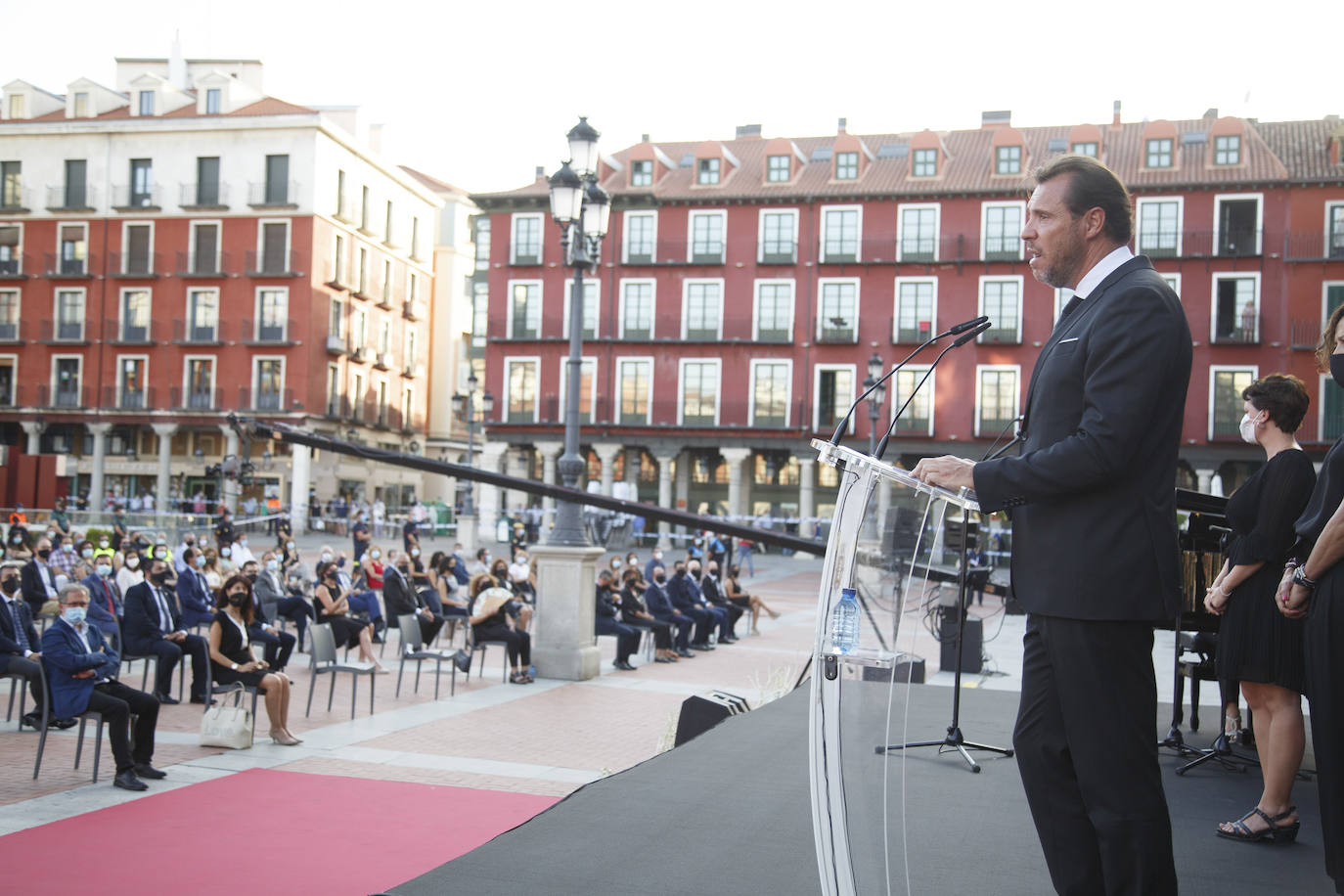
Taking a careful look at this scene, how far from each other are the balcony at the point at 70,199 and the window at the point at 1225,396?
1782 inches

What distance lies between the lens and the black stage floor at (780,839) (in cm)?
391

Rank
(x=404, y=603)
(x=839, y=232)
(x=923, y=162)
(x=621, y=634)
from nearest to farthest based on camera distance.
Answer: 1. (x=404, y=603)
2. (x=621, y=634)
3. (x=923, y=162)
4. (x=839, y=232)

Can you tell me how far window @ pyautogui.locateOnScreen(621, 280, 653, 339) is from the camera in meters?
46.2

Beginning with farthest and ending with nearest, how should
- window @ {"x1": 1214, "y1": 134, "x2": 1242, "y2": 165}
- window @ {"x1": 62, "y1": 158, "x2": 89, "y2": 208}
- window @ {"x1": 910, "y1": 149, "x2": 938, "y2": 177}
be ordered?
window @ {"x1": 62, "y1": 158, "x2": 89, "y2": 208}, window @ {"x1": 910, "y1": 149, "x2": 938, "y2": 177}, window @ {"x1": 1214, "y1": 134, "x2": 1242, "y2": 165}

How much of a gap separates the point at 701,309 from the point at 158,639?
118ft

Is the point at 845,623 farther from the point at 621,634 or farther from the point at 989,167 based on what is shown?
the point at 989,167

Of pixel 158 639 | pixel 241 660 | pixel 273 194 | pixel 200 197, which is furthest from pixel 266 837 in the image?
pixel 200 197

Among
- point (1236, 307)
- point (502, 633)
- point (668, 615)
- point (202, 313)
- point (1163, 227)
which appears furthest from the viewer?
point (202, 313)

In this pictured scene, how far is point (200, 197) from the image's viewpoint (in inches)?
1988

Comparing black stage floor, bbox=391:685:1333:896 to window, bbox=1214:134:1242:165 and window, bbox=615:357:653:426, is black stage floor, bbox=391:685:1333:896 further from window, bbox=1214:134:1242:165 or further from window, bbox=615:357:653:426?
window, bbox=1214:134:1242:165

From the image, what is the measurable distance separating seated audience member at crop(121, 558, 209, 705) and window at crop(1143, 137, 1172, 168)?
129 ft

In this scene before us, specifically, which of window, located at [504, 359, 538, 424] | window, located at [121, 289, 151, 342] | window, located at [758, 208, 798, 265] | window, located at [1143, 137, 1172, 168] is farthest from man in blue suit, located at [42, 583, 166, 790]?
window, located at [121, 289, 151, 342]

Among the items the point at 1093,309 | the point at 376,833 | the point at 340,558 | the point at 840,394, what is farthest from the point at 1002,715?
the point at 840,394

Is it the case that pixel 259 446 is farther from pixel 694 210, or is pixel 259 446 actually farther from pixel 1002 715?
pixel 1002 715
